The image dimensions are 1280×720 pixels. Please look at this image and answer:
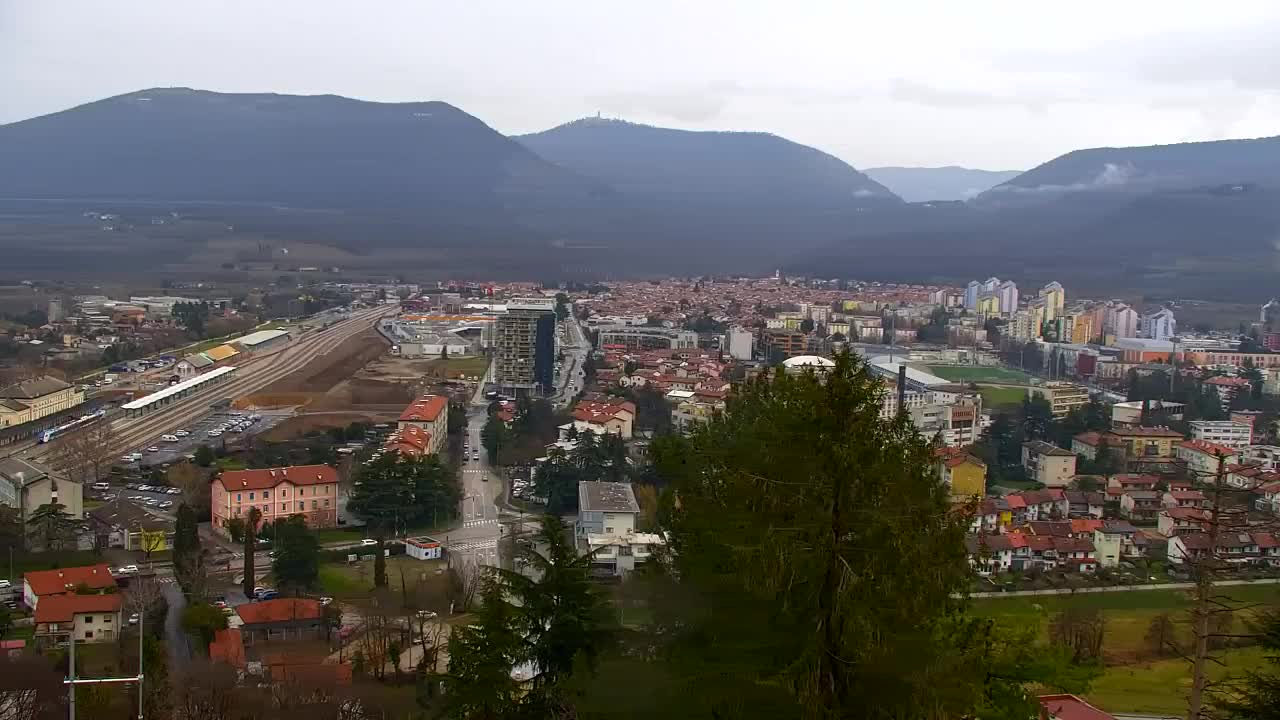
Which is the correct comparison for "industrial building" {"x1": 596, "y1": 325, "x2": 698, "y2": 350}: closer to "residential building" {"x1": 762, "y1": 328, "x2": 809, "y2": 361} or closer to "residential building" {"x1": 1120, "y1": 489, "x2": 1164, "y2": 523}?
"residential building" {"x1": 762, "y1": 328, "x2": 809, "y2": 361}

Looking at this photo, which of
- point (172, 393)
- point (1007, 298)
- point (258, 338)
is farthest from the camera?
point (1007, 298)

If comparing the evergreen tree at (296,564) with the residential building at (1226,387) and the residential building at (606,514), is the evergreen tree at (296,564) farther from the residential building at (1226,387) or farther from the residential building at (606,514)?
the residential building at (1226,387)

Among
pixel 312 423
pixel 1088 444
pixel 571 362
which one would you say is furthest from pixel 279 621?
pixel 571 362

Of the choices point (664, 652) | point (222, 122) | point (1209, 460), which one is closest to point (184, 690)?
point (664, 652)

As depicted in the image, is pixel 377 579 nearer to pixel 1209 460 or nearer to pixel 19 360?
pixel 1209 460

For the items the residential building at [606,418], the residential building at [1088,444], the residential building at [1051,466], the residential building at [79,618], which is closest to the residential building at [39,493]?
the residential building at [79,618]

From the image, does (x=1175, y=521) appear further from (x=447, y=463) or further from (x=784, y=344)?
(x=784, y=344)

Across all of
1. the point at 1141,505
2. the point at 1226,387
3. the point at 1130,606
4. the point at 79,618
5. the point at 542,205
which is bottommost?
the point at 1130,606

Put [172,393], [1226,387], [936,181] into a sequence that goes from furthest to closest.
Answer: [936,181] < [1226,387] < [172,393]
